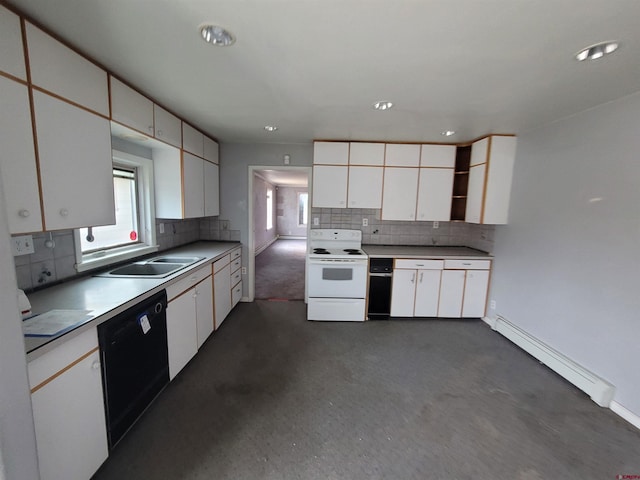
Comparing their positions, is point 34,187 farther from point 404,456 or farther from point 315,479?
point 404,456

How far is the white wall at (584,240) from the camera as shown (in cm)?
190

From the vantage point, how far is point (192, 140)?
2.84m

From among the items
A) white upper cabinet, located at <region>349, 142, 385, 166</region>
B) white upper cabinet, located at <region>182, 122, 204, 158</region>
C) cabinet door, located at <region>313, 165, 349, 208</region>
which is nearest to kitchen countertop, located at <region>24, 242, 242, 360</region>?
white upper cabinet, located at <region>182, 122, 204, 158</region>

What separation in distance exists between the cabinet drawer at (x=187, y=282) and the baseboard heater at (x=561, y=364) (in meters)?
3.44

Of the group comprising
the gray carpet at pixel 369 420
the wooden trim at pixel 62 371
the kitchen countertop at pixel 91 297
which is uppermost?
the kitchen countertop at pixel 91 297

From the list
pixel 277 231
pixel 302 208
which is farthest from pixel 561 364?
pixel 277 231

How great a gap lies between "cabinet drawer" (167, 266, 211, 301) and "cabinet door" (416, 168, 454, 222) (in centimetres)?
277

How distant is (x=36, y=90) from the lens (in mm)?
1260

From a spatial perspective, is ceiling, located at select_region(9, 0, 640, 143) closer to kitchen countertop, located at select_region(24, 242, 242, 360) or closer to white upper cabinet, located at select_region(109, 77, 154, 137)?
white upper cabinet, located at select_region(109, 77, 154, 137)

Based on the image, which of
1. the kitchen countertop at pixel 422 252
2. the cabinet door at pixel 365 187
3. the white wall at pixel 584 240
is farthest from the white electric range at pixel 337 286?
the white wall at pixel 584 240

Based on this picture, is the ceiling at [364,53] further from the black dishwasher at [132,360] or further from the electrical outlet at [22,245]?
the black dishwasher at [132,360]

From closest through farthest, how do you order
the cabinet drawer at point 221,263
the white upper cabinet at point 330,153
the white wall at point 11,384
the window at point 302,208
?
the white wall at point 11,384
the cabinet drawer at point 221,263
the white upper cabinet at point 330,153
the window at point 302,208

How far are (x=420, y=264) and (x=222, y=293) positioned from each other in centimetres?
251

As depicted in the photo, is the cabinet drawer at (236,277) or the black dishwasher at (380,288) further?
the cabinet drawer at (236,277)
